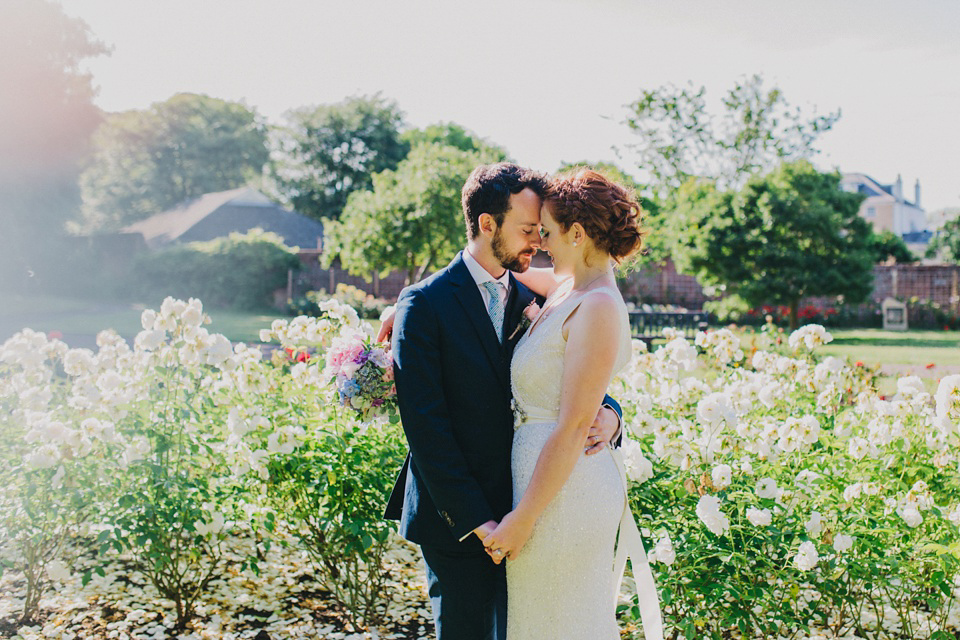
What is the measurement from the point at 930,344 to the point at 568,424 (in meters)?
18.0

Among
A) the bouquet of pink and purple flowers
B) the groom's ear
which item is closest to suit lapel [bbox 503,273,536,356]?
the groom's ear

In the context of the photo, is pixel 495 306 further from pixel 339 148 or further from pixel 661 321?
pixel 339 148

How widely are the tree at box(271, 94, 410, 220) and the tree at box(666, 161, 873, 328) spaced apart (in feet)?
112

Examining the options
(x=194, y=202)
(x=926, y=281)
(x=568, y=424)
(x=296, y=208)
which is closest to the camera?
(x=568, y=424)

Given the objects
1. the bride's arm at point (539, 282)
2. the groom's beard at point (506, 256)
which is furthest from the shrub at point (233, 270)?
the groom's beard at point (506, 256)

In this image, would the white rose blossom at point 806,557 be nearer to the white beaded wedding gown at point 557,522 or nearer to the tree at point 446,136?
the white beaded wedding gown at point 557,522

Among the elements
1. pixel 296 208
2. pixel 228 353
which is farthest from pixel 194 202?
pixel 228 353

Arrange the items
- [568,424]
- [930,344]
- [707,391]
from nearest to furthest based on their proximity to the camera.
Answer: [568,424]
[707,391]
[930,344]

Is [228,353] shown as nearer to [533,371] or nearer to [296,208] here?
[533,371]

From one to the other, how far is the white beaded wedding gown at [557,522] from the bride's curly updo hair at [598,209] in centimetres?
16

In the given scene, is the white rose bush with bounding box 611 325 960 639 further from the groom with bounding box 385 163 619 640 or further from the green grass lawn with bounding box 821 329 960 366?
the green grass lawn with bounding box 821 329 960 366

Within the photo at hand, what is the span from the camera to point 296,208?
52156mm

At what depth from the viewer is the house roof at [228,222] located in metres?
38.9

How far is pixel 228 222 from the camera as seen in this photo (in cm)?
3972
